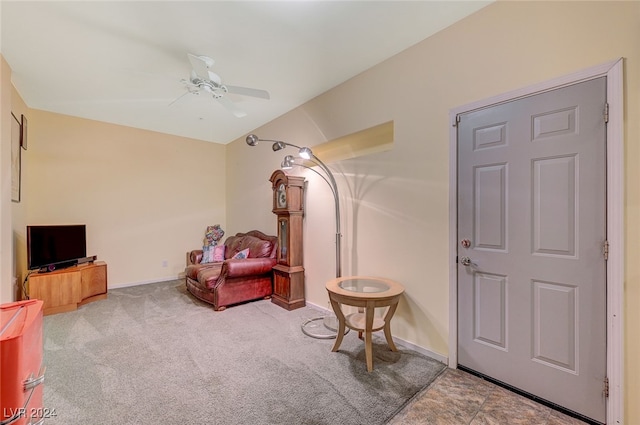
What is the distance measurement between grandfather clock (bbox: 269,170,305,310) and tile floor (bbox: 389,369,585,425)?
6.75ft

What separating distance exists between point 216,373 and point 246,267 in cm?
161

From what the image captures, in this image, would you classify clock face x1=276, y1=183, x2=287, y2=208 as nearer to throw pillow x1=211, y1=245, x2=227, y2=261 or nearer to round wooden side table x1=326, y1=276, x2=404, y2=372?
round wooden side table x1=326, y1=276, x2=404, y2=372

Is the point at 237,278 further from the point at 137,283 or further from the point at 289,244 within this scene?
the point at 137,283

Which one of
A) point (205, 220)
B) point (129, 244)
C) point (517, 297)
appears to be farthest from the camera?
point (205, 220)

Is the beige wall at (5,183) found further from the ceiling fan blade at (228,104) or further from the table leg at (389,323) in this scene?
the table leg at (389,323)

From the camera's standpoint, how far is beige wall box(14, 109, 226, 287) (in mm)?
4031

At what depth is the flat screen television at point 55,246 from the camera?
3412mm

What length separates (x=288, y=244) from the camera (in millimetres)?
3701

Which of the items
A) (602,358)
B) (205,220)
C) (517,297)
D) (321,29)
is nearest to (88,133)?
(205,220)

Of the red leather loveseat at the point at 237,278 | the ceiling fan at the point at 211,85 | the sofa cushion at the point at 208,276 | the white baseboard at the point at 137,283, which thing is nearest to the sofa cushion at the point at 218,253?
the red leather loveseat at the point at 237,278

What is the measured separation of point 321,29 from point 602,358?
303 cm

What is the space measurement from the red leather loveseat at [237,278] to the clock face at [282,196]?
2.20 ft

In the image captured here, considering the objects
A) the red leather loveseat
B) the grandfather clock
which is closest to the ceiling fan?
the grandfather clock

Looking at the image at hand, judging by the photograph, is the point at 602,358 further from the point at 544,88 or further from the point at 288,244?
the point at 288,244
